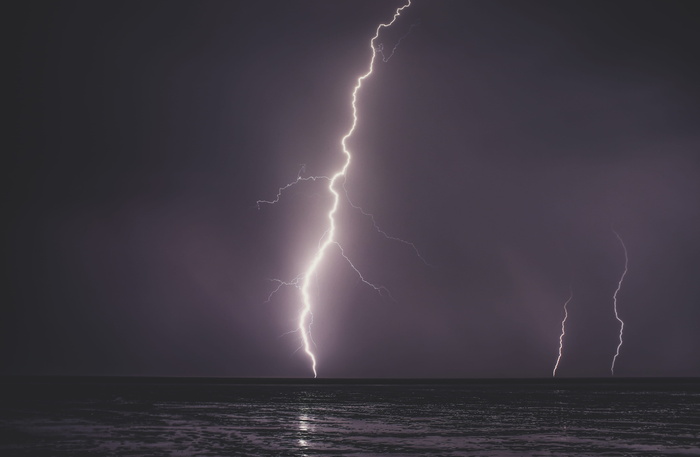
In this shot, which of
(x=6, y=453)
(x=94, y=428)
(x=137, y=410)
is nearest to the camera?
(x=6, y=453)

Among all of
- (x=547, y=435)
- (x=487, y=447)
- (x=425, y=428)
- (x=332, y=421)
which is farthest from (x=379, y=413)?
(x=487, y=447)

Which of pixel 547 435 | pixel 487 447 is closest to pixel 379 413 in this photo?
pixel 547 435

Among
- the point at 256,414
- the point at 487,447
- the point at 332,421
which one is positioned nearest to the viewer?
the point at 487,447

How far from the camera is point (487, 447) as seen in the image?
10766mm

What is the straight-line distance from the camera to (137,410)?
19.5 m

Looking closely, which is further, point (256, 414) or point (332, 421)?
point (256, 414)

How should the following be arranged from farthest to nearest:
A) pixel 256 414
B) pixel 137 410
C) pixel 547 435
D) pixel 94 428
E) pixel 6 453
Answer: pixel 137 410, pixel 256 414, pixel 94 428, pixel 547 435, pixel 6 453

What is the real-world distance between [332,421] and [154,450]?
624 centimetres

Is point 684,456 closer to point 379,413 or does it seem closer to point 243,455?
point 243,455

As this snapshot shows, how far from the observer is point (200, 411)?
19.2 m

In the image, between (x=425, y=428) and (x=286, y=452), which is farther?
(x=425, y=428)

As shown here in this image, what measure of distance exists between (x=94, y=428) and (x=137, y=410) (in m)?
6.08

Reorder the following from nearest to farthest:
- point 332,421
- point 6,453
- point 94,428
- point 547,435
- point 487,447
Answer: point 6,453, point 487,447, point 547,435, point 94,428, point 332,421

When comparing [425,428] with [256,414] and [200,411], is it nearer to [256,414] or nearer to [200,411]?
[256,414]
